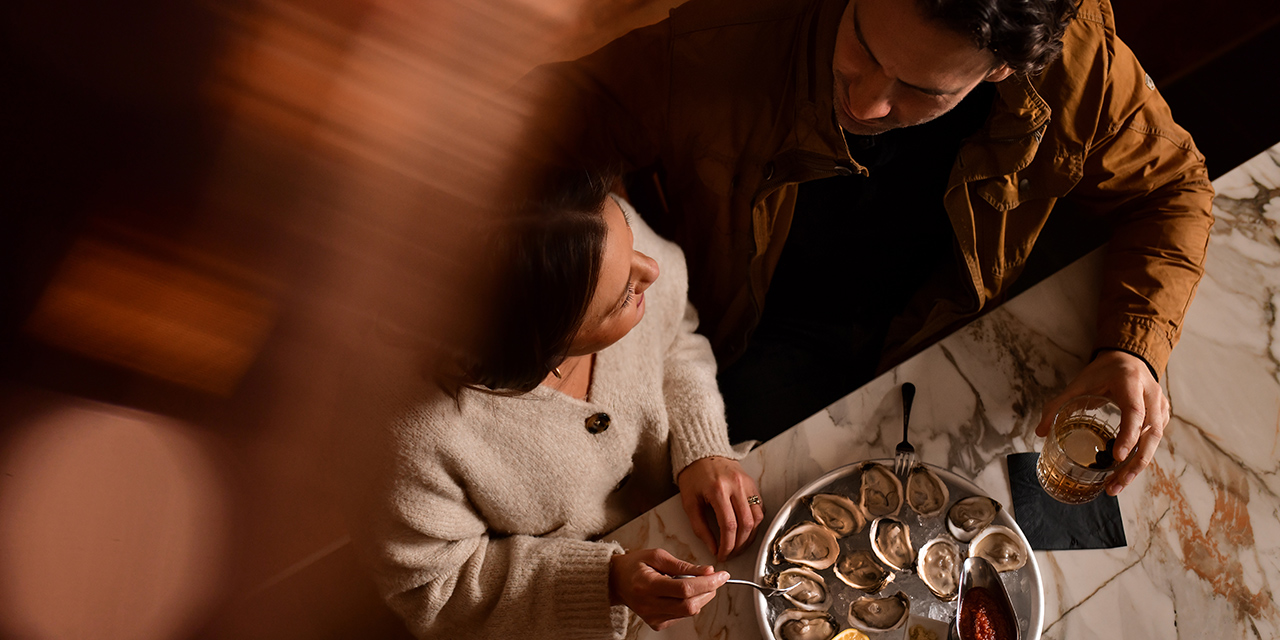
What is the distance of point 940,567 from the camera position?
1051mm

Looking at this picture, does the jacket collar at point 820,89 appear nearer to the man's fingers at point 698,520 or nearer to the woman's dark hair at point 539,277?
the woman's dark hair at point 539,277

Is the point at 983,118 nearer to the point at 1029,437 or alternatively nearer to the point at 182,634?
the point at 1029,437

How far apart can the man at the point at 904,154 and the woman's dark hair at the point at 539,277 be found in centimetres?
44

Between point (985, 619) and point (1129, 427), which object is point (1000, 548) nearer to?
point (985, 619)

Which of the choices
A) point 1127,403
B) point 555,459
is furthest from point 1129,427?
point 555,459

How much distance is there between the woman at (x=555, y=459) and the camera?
0.93 meters

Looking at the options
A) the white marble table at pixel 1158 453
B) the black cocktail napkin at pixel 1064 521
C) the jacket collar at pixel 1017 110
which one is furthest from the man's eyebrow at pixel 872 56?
the black cocktail napkin at pixel 1064 521

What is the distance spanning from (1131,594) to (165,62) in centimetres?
236

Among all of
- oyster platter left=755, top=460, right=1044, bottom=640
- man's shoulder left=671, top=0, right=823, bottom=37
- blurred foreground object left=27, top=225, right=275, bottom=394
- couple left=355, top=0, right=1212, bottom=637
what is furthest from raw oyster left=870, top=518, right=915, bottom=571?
blurred foreground object left=27, top=225, right=275, bottom=394

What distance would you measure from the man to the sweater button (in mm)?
521

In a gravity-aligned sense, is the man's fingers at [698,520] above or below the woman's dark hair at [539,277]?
below

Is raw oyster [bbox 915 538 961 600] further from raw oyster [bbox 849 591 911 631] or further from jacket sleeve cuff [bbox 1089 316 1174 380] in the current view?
jacket sleeve cuff [bbox 1089 316 1174 380]

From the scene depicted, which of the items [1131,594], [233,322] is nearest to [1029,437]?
[1131,594]

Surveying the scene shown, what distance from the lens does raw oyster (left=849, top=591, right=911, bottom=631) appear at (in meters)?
1.01
